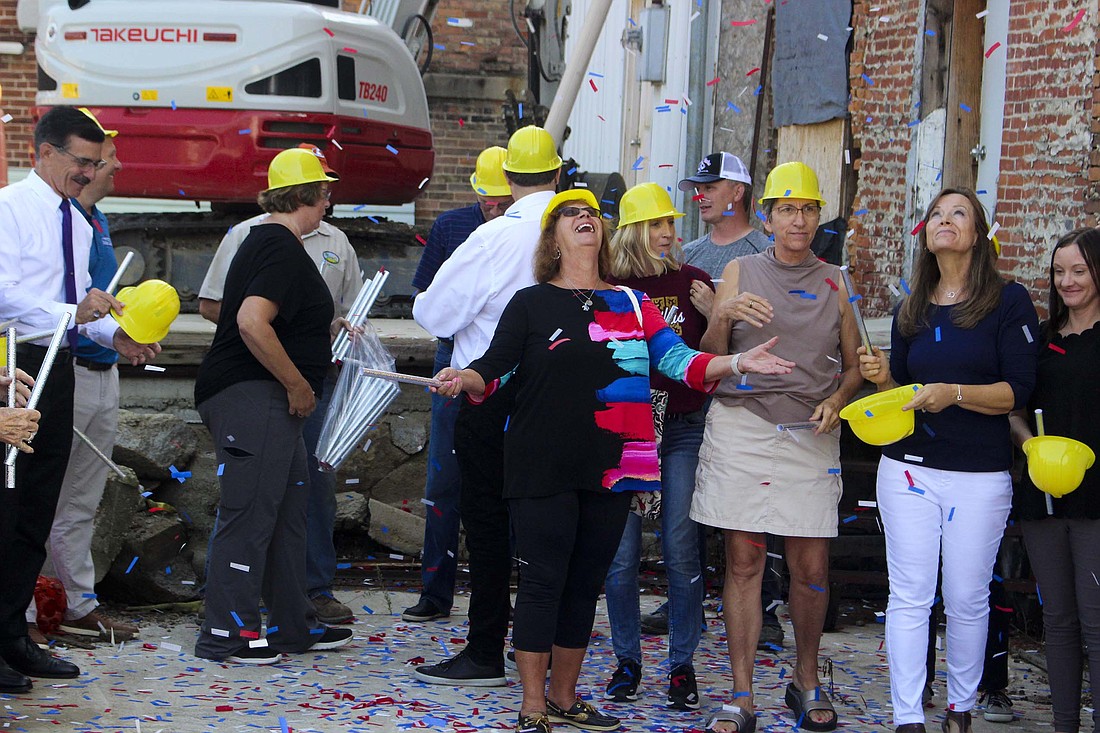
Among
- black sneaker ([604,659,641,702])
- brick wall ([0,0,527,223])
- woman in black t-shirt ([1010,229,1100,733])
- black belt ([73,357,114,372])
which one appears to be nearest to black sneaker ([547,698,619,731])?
black sneaker ([604,659,641,702])

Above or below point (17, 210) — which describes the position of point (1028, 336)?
below

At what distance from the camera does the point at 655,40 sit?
1355 cm

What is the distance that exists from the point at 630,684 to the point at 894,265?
210 inches

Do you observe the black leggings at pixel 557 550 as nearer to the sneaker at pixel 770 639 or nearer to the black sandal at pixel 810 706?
the black sandal at pixel 810 706

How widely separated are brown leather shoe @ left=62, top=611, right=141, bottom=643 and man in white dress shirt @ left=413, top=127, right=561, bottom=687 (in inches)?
53.6

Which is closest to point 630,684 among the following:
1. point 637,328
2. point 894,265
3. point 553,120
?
point 637,328

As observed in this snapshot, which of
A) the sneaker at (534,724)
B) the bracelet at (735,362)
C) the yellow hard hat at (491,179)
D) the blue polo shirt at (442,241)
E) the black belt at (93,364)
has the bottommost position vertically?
the sneaker at (534,724)

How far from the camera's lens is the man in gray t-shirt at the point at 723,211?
19.1 feet

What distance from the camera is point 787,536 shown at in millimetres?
4875

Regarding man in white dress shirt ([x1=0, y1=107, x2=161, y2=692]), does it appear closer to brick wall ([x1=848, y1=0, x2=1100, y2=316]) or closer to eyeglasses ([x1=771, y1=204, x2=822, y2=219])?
eyeglasses ([x1=771, y1=204, x2=822, y2=219])

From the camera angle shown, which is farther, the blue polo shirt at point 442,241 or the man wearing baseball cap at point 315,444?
the blue polo shirt at point 442,241

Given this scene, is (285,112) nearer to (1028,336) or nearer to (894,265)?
(894,265)

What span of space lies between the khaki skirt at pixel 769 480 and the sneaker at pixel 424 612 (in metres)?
1.85

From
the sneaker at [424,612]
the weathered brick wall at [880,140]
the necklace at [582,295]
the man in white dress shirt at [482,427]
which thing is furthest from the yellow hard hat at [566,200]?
the weathered brick wall at [880,140]
